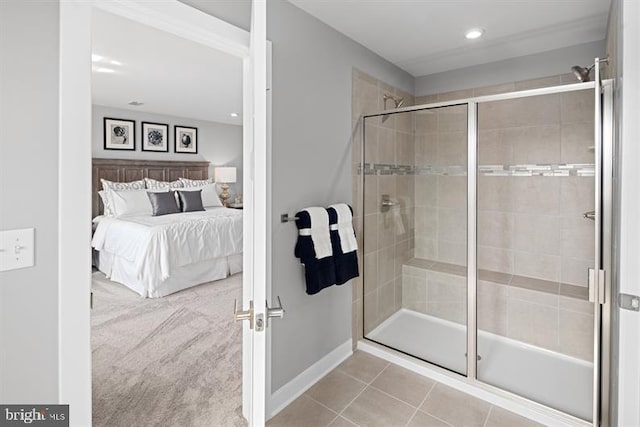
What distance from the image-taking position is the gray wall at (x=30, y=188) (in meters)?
0.96

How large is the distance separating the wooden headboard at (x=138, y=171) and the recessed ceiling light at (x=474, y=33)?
15.4 feet

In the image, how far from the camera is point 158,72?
11.1 ft

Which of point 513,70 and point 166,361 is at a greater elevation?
point 513,70

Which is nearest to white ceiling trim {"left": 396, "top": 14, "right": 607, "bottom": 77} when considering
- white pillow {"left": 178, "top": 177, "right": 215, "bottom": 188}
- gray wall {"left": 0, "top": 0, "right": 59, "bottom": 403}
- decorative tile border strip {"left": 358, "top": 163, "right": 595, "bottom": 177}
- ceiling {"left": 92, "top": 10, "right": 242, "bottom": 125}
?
decorative tile border strip {"left": 358, "top": 163, "right": 595, "bottom": 177}

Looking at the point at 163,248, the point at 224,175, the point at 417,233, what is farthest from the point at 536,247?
the point at 224,175

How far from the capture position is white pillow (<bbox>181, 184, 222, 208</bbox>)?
17.7 feet

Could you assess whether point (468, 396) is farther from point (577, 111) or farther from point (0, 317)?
point (0, 317)

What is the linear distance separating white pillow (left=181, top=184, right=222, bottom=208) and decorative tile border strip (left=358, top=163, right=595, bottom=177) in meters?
3.60

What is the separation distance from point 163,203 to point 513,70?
14.4ft

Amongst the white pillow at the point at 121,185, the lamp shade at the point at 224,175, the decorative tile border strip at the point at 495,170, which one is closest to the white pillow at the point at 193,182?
the lamp shade at the point at 224,175

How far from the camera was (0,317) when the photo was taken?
961mm

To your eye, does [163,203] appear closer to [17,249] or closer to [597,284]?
[17,249]

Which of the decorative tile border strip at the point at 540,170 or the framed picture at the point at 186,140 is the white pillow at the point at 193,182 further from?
the decorative tile border strip at the point at 540,170

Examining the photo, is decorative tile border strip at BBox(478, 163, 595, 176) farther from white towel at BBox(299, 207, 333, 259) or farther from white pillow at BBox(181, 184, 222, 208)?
white pillow at BBox(181, 184, 222, 208)
